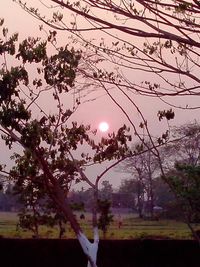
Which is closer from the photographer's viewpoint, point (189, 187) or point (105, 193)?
point (189, 187)

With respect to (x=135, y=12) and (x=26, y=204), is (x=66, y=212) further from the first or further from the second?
(x=26, y=204)

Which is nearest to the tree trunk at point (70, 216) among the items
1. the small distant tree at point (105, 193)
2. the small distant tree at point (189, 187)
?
the small distant tree at point (105, 193)

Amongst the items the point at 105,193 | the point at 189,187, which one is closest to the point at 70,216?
the point at 189,187

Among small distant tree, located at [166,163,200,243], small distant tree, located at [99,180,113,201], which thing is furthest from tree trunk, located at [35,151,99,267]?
small distant tree, located at [166,163,200,243]

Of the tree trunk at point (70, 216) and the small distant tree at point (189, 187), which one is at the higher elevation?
the small distant tree at point (189, 187)

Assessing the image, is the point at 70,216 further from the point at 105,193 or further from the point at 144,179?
the point at 144,179

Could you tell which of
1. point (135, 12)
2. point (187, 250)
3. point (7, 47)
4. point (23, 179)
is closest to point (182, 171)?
point (187, 250)

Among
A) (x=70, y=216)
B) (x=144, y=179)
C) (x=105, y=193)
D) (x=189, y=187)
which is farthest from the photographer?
(x=144, y=179)

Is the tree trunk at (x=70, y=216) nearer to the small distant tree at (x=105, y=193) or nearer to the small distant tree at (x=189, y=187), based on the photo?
the small distant tree at (x=105, y=193)

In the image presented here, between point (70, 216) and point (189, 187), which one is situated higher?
point (189, 187)

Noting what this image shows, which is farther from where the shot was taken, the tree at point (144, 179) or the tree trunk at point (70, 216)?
the tree at point (144, 179)

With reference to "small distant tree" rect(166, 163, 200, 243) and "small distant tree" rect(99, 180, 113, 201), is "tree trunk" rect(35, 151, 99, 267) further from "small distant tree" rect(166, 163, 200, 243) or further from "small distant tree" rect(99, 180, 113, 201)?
"small distant tree" rect(166, 163, 200, 243)

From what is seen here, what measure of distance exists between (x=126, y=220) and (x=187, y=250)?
31304mm

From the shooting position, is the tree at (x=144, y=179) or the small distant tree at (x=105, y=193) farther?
the tree at (x=144, y=179)
